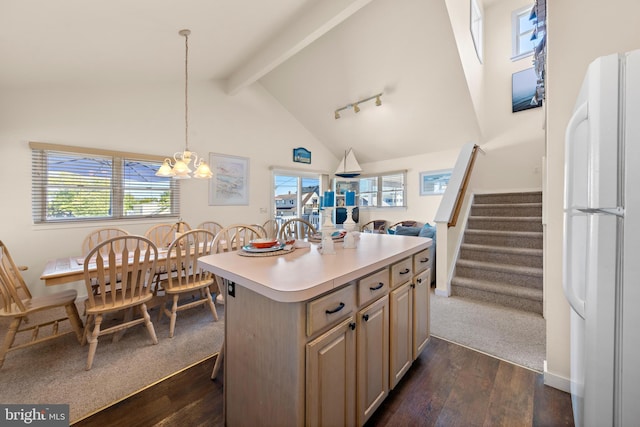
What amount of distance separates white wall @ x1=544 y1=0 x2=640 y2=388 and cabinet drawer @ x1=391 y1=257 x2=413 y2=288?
3.06 feet

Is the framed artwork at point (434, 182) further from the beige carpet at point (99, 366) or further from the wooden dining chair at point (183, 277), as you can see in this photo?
the beige carpet at point (99, 366)

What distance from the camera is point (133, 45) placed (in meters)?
2.75

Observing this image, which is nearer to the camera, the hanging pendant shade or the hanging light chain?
the hanging light chain

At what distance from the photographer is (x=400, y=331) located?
5.01 feet

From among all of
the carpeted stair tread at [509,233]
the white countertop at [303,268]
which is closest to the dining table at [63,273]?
the white countertop at [303,268]

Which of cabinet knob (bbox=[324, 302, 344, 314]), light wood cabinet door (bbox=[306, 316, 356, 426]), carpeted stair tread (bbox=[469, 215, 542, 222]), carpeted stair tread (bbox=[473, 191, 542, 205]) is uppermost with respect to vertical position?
carpeted stair tread (bbox=[473, 191, 542, 205])

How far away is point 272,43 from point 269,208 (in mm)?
2842

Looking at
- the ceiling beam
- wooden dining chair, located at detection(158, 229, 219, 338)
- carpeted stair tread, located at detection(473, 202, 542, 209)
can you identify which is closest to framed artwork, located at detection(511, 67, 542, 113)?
carpeted stair tread, located at detection(473, 202, 542, 209)

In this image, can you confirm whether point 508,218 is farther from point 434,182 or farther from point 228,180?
point 228,180

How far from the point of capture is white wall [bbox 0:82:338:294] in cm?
277

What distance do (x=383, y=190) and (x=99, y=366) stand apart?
577cm

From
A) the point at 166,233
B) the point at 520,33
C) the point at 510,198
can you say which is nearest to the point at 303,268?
the point at 166,233

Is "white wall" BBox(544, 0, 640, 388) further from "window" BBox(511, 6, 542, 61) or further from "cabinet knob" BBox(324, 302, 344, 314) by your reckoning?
"window" BBox(511, 6, 542, 61)

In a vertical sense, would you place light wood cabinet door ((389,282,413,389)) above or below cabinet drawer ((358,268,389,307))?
below
